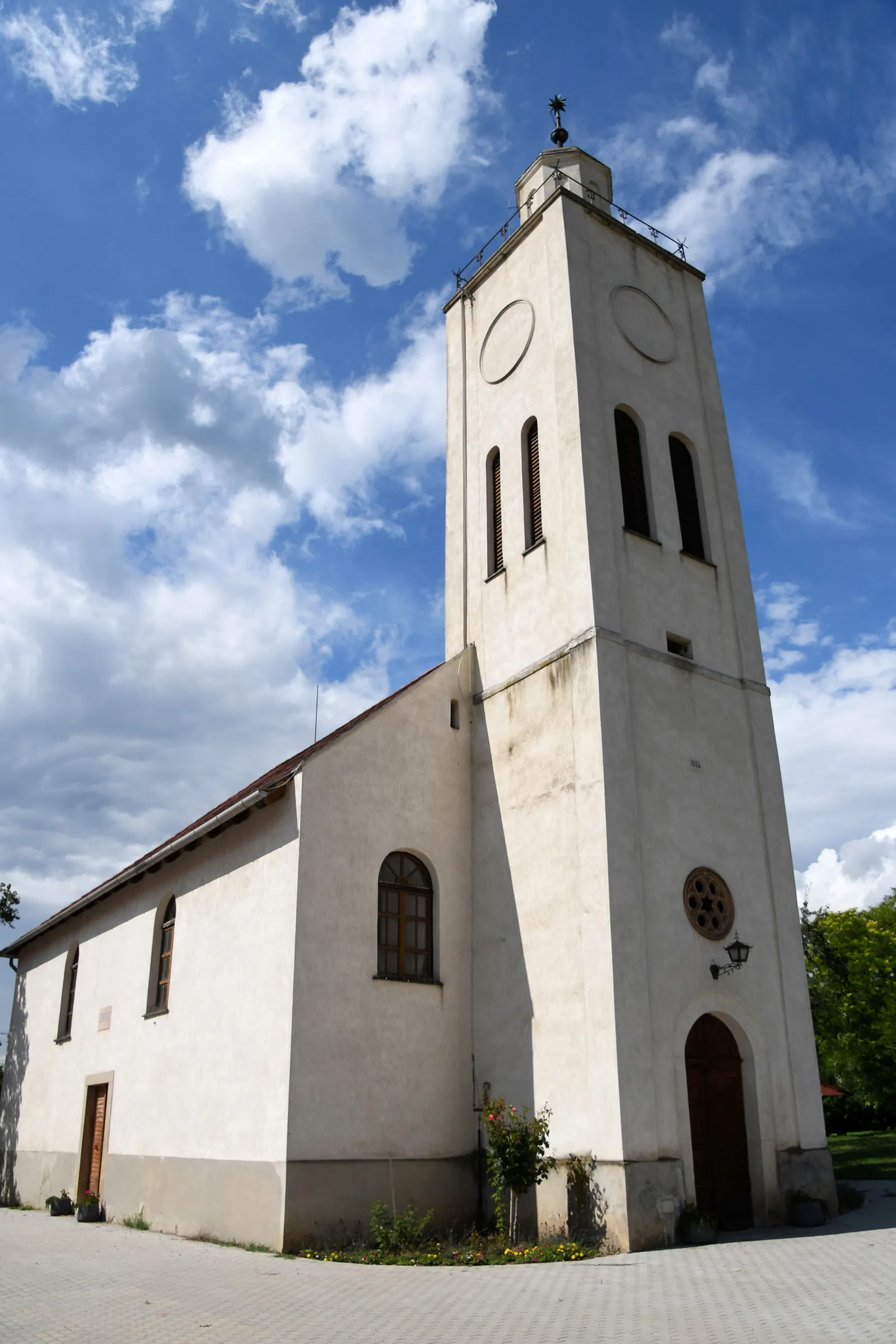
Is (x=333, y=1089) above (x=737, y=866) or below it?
below

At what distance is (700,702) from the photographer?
49.7ft

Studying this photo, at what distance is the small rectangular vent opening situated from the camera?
15508mm

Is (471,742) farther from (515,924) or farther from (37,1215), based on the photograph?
(37,1215)

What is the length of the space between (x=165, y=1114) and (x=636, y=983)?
7.93 metres

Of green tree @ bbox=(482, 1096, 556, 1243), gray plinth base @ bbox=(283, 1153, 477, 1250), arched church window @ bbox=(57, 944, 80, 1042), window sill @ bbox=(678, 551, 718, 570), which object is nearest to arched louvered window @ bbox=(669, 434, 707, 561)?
window sill @ bbox=(678, 551, 718, 570)

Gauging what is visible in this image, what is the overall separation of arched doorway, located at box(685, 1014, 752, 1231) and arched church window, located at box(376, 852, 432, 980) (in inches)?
150

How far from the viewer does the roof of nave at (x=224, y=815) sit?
14.0 meters

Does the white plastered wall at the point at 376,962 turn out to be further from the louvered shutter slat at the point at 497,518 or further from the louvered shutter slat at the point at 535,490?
the louvered shutter slat at the point at 535,490

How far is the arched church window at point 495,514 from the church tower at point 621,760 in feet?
0.18

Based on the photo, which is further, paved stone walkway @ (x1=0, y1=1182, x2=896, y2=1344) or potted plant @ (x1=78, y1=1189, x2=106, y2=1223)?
potted plant @ (x1=78, y1=1189, x2=106, y2=1223)

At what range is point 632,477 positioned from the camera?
54.7 ft

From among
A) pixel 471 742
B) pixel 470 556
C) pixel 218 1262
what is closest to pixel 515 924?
pixel 471 742

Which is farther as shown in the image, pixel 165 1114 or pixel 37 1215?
pixel 37 1215

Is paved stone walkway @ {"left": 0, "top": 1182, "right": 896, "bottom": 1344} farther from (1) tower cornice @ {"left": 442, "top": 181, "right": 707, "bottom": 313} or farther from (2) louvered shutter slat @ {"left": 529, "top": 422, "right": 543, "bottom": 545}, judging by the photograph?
(1) tower cornice @ {"left": 442, "top": 181, "right": 707, "bottom": 313}
